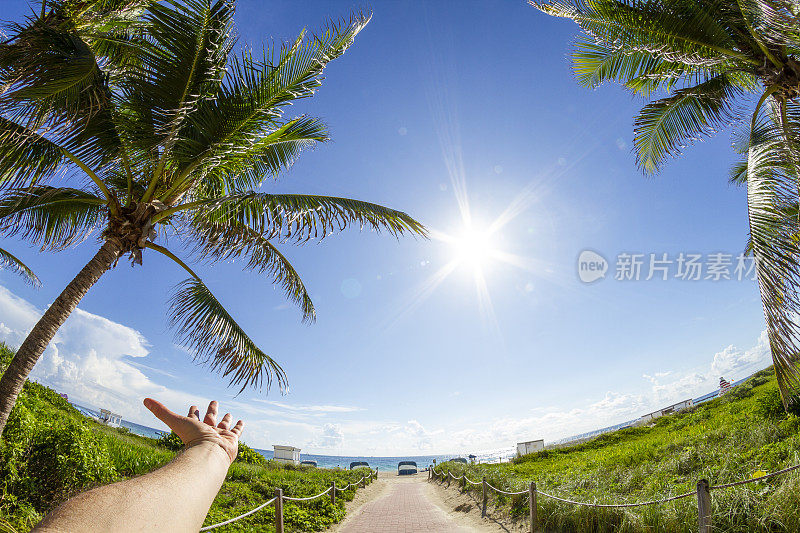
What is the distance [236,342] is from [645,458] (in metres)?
10.8

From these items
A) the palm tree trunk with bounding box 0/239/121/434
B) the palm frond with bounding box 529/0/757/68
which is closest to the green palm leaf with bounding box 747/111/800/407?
the palm frond with bounding box 529/0/757/68

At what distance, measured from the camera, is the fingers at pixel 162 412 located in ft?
5.08

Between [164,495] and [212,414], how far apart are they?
658mm

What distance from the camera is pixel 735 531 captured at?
4547mm

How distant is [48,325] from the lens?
4.61 meters

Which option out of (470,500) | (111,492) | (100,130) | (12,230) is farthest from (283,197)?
(470,500)

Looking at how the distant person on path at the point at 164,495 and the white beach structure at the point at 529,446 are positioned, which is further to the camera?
the white beach structure at the point at 529,446

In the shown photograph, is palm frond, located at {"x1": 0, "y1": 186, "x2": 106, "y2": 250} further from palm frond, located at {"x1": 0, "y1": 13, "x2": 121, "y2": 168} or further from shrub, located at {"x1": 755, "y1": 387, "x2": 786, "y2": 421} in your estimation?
shrub, located at {"x1": 755, "y1": 387, "x2": 786, "y2": 421}

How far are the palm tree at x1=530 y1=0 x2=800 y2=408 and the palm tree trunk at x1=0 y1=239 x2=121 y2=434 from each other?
7.38m

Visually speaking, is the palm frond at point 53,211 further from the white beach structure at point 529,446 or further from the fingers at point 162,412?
the white beach structure at point 529,446

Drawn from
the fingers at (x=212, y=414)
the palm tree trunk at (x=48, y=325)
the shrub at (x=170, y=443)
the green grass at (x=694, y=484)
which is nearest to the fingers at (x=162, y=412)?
the fingers at (x=212, y=414)

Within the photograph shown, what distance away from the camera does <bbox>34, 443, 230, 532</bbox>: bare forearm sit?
3.17 ft

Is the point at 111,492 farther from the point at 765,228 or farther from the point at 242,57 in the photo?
the point at 242,57

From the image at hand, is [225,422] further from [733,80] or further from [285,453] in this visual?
[285,453]
